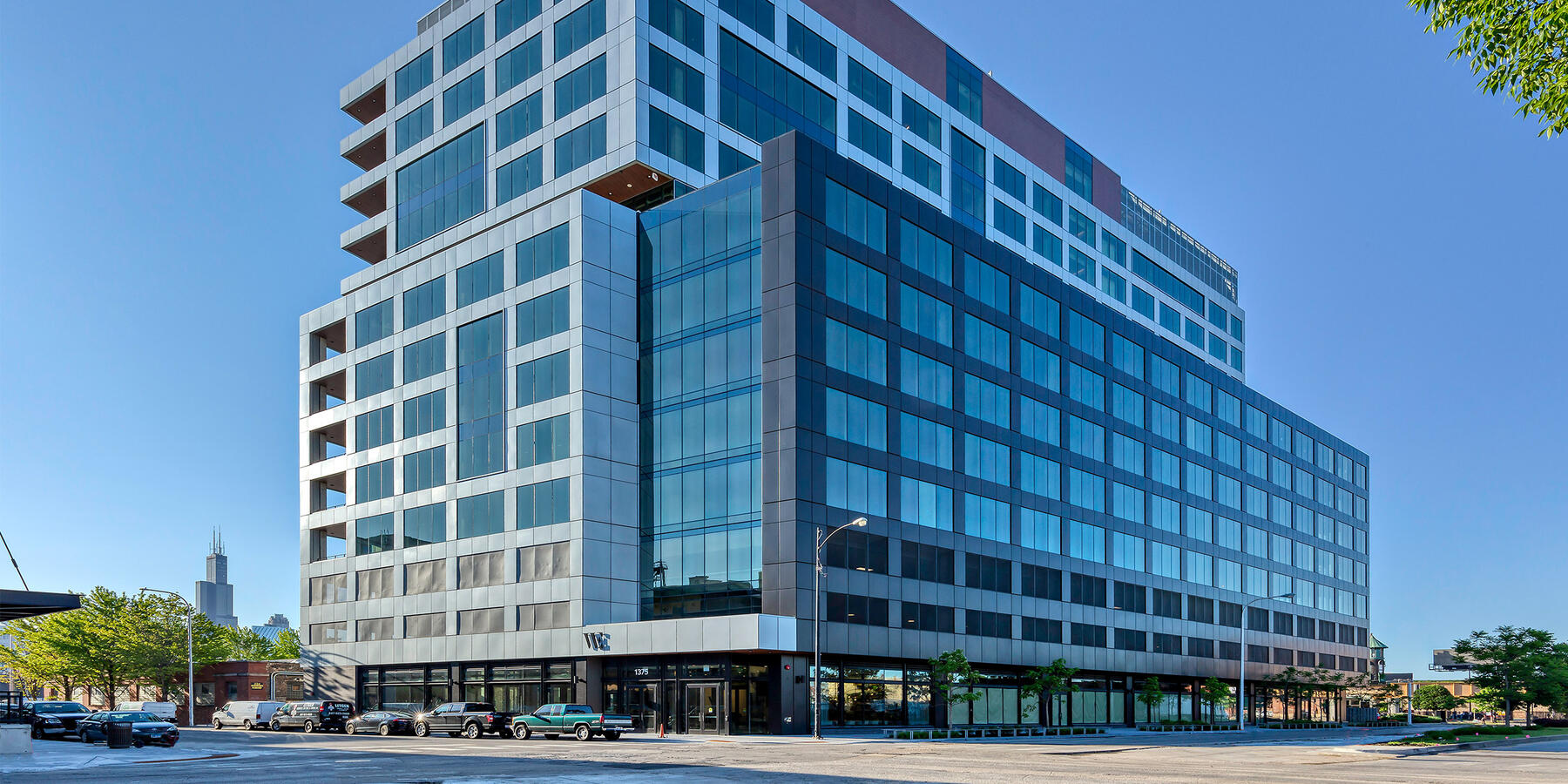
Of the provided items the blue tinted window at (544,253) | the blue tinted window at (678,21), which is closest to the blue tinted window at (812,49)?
the blue tinted window at (678,21)

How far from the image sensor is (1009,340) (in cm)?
7281

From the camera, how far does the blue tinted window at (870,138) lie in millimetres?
73250

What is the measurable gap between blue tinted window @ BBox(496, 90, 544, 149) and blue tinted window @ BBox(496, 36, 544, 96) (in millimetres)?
1383

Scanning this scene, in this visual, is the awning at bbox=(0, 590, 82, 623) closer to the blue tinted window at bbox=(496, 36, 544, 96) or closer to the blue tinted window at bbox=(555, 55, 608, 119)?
the blue tinted window at bbox=(555, 55, 608, 119)

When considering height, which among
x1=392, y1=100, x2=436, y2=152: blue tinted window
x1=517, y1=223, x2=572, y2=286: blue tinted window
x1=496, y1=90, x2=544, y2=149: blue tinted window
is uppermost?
x1=392, y1=100, x2=436, y2=152: blue tinted window

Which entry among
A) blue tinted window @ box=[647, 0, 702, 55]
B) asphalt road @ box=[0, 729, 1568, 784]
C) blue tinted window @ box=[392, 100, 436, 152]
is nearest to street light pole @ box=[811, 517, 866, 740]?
asphalt road @ box=[0, 729, 1568, 784]

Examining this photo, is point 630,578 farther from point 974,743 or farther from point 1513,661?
point 1513,661

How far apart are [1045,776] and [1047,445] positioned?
156ft

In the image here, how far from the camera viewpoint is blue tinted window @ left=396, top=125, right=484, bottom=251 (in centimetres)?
7200

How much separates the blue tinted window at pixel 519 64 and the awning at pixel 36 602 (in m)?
38.9

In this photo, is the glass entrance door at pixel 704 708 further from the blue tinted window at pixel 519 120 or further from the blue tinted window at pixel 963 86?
the blue tinted window at pixel 963 86

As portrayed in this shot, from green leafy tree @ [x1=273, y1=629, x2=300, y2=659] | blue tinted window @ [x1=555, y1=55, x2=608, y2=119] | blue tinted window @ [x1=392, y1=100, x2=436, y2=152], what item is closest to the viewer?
blue tinted window @ [x1=555, y1=55, x2=608, y2=119]

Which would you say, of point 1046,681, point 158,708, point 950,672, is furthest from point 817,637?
point 158,708

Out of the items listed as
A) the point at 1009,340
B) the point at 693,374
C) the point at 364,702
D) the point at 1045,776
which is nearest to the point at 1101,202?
the point at 1009,340
